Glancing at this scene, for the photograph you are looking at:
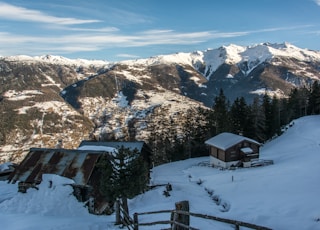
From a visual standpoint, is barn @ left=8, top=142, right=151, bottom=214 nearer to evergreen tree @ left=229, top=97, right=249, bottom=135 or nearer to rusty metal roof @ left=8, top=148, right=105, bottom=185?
rusty metal roof @ left=8, top=148, right=105, bottom=185

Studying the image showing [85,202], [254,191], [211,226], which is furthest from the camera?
[254,191]

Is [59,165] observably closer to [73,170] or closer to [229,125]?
[73,170]

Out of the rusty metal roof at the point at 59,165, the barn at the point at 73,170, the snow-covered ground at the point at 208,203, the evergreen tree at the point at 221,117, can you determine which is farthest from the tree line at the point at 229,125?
the rusty metal roof at the point at 59,165

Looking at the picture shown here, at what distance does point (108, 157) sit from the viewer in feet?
63.4

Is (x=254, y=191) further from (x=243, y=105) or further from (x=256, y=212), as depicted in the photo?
(x=243, y=105)

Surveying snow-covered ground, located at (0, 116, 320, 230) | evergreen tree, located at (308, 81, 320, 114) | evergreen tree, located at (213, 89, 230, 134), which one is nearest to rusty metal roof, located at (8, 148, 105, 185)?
snow-covered ground, located at (0, 116, 320, 230)

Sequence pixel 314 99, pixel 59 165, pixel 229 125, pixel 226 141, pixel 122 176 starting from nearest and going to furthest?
pixel 122 176, pixel 59 165, pixel 226 141, pixel 229 125, pixel 314 99

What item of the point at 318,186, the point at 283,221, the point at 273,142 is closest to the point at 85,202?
the point at 283,221

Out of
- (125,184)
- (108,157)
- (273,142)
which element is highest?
(108,157)

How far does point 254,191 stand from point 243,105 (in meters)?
44.7

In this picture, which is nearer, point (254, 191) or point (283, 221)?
point (283, 221)

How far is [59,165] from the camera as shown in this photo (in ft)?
84.5

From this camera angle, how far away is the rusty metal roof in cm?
2458

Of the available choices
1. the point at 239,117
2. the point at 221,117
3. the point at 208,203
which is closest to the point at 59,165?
the point at 208,203
